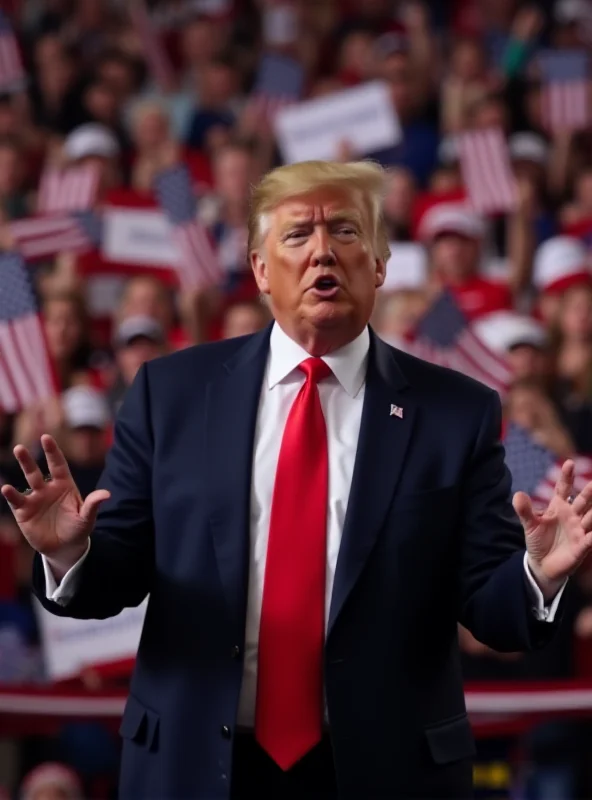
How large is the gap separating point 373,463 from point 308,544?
0.61 ft

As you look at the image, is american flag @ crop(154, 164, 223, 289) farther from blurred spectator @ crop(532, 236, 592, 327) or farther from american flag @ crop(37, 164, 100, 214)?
blurred spectator @ crop(532, 236, 592, 327)

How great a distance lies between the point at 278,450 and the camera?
10.0 ft

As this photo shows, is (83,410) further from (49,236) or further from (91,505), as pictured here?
(91,505)

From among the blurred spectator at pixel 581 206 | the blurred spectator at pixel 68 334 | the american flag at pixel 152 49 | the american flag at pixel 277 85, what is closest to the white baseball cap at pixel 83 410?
the blurred spectator at pixel 68 334

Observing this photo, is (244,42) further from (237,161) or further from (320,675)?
(320,675)

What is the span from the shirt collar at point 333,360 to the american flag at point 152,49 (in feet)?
26.9

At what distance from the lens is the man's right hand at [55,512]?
2.89m

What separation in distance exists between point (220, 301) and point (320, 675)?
16.9ft

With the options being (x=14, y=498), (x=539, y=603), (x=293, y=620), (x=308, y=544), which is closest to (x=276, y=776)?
(x=293, y=620)

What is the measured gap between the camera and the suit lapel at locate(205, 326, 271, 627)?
9.63 ft

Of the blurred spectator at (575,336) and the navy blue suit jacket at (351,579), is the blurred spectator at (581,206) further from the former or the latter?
the navy blue suit jacket at (351,579)

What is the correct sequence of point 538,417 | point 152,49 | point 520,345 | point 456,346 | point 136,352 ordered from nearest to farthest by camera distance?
point 538,417
point 456,346
point 136,352
point 520,345
point 152,49

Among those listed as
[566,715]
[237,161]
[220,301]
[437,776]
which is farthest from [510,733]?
[237,161]

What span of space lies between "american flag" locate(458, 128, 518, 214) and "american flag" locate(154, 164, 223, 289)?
1.46 m
